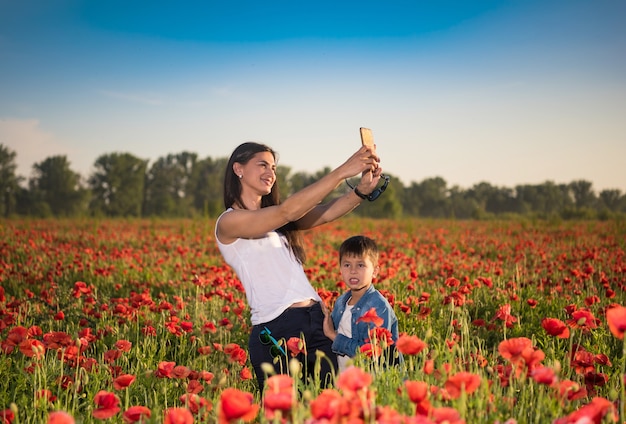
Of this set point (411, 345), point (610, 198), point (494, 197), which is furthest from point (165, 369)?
point (494, 197)

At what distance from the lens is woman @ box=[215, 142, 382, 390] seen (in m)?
2.95

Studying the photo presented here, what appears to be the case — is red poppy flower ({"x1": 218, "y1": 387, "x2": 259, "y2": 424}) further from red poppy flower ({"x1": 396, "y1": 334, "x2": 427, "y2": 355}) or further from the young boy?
the young boy

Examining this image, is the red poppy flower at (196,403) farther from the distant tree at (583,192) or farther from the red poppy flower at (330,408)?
the distant tree at (583,192)

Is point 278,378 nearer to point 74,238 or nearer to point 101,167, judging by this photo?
point 74,238

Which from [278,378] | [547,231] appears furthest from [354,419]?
[547,231]

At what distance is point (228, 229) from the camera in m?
3.23

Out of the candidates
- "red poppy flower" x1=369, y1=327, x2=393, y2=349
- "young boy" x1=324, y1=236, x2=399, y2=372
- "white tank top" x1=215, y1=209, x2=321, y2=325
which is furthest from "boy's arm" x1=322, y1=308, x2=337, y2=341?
"red poppy flower" x1=369, y1=327, x2=393, y2=349

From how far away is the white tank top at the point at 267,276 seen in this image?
324 cm

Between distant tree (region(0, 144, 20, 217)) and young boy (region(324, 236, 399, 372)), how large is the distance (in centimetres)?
5215

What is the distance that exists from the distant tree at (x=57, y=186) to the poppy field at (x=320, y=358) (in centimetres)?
5072

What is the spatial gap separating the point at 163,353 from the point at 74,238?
10.5m

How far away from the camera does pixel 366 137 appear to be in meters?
2.97

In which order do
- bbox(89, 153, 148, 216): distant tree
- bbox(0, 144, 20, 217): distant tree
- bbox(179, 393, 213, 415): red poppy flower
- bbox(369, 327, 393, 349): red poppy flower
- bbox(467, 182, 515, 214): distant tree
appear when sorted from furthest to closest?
bbox(467, 182, 515, 214): distant tree, bbox(89, 153, 148, 216): distant tree, bbox(0, 144, 20, 217): distant tree, bbox(369, 327, 393, 349): red poppy flower, bbox(179, 393, 213, 415): red poppy flower

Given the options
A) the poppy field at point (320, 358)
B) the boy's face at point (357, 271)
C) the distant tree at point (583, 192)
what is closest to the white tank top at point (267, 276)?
the boy's face at point (357, 271)
